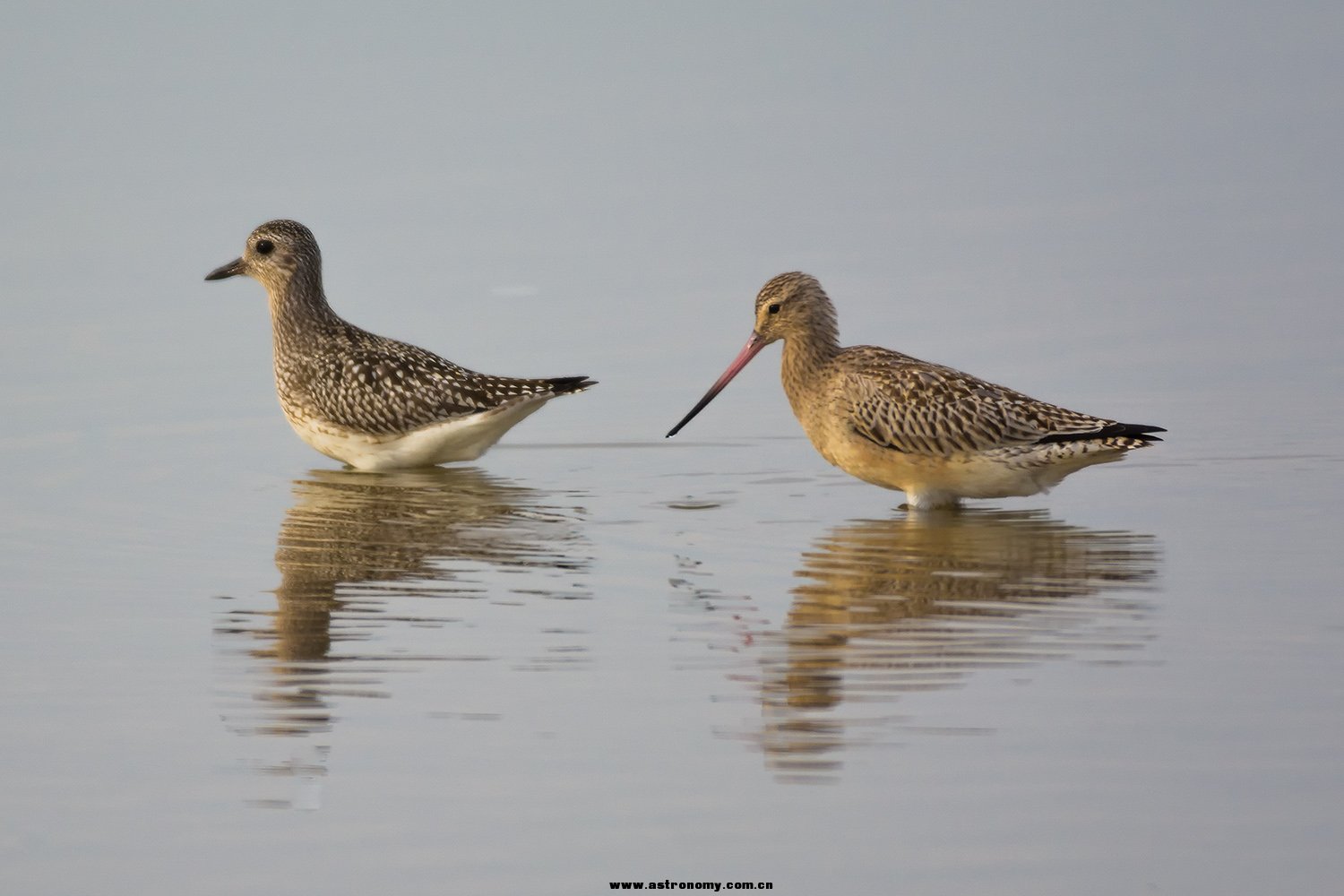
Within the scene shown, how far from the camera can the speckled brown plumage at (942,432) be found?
13273 mm

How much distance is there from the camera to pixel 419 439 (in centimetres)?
1509

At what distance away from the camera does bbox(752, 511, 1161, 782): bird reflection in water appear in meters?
8.72

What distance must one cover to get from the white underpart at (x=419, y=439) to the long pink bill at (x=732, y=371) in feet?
3.34

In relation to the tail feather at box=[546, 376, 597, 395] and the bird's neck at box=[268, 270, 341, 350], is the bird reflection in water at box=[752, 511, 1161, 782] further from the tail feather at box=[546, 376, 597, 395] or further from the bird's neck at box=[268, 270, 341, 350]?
the bird's neck at box=[268, 270, 341, 350]

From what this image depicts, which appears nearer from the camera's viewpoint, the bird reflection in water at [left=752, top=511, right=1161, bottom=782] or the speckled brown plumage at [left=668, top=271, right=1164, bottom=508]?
the bird reflection in water at [left=752, top=511, right=1161, bottom=782]

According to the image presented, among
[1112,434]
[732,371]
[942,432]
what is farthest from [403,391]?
[1112,434]

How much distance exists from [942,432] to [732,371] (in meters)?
2.24

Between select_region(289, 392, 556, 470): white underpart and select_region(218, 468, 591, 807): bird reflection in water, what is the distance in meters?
0.14

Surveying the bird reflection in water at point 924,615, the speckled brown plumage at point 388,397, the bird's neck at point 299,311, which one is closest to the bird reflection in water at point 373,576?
the speckled brown plumage at point 388,397

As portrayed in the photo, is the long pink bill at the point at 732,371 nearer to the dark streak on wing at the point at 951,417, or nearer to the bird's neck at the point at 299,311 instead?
the dark streak on wing at the point at 951,417

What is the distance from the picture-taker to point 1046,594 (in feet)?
35.6

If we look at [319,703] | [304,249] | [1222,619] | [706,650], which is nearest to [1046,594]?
[1222,619]

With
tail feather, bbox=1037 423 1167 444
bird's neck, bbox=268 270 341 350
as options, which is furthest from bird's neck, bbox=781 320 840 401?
bird's neck, bbox=268 270 341 350

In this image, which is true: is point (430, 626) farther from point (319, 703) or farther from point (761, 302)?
point (761, 302)
